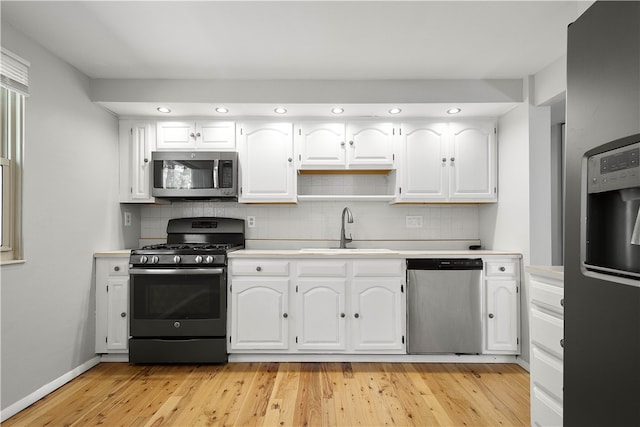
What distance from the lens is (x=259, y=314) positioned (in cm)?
302

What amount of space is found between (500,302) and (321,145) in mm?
1993

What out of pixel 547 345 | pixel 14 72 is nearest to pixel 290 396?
pixel 547 345

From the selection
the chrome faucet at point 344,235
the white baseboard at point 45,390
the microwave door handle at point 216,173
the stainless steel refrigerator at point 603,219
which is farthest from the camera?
the chrome faucet at point 344,235

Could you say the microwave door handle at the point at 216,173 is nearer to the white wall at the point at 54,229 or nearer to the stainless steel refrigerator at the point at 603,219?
the white wall at the point at 54,229

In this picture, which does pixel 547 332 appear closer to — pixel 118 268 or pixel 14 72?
pixel 118 268

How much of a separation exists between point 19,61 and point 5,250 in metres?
1.13

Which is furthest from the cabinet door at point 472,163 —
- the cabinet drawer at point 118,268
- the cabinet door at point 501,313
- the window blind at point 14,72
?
the window blind at point 14,72

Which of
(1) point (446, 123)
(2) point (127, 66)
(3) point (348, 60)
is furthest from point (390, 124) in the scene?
(2) point (127, 66)

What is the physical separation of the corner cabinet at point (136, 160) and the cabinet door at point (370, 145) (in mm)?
1799

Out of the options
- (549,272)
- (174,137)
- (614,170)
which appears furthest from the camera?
(174,137)

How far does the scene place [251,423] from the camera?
6.89 ft

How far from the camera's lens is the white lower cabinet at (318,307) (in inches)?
118

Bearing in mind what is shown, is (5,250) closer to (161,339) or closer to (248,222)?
(161,339)

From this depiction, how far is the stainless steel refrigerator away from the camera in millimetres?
897
